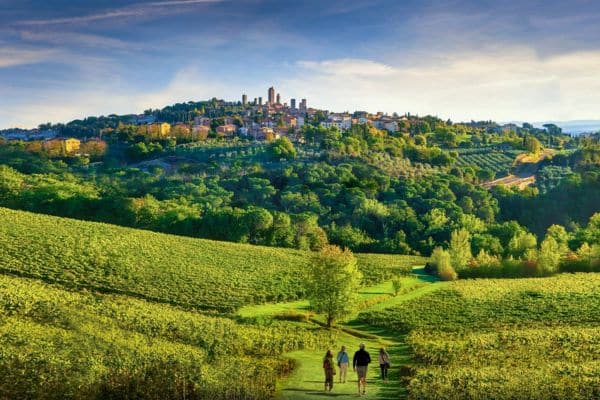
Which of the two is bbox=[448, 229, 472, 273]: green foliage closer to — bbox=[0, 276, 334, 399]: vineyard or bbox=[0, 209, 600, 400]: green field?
bbox=[0, 209, 600, 400]: green field

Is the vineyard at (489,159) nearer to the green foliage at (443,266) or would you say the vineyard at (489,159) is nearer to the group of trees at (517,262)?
the group of trees at (517,262)

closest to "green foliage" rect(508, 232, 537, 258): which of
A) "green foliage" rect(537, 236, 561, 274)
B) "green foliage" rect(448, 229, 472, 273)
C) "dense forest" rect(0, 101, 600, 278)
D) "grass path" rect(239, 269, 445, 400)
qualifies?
"dense forest" rect(0, 101, 600, 278)

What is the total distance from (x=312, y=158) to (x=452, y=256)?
65951mm

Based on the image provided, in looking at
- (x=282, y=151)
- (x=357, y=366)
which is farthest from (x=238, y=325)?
(x=282, y=151)

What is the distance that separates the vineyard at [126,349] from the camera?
1620 centimetres

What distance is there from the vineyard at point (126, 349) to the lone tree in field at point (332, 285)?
2392 millimetres

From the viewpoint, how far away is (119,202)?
74750 mm

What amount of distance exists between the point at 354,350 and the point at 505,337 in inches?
285

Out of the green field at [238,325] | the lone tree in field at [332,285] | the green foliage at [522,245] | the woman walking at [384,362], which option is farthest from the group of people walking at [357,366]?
the green foliage at [522,245]

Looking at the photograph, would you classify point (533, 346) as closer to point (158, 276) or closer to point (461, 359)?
point (461, 359)

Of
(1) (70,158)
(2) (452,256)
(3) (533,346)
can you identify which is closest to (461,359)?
(3) (533,346)

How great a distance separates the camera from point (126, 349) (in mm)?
20688

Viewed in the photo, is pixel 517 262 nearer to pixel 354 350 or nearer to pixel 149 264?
pixel 354 350

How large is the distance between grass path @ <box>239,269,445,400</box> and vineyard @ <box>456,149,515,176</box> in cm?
8153
